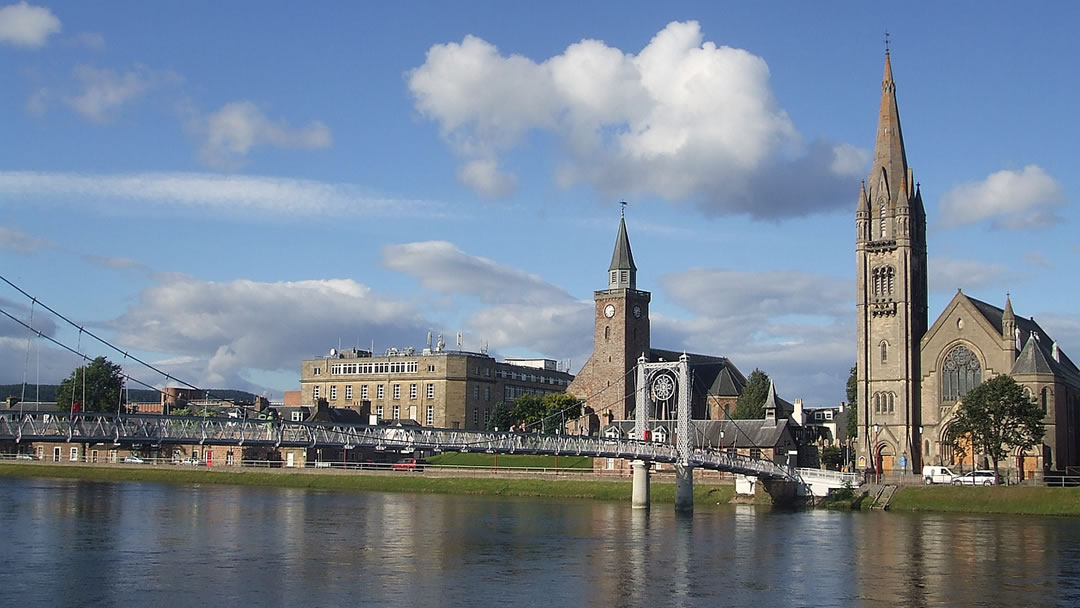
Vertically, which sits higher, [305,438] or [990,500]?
[305,438]

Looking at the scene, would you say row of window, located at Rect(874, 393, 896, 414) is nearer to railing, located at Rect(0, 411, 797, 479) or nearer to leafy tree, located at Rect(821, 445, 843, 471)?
leafy tree, located at Rect(821, 445, 843, 471)

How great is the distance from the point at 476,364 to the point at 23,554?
109 metres

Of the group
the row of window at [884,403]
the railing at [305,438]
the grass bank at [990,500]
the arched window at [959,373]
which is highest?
the arched window at [959,373]

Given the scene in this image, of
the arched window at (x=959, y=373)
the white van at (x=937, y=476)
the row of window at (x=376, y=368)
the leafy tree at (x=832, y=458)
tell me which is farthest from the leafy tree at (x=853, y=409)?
the row of window at (x=376, y=368)

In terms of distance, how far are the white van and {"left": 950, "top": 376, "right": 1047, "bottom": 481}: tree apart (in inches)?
125

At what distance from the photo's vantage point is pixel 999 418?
85.8 meters

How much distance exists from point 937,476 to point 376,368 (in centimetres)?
9011

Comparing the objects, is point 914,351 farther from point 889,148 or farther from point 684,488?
point 684,488

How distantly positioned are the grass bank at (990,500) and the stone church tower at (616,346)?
51.2m

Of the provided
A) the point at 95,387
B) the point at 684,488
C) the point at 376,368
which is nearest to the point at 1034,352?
the point at 684,488

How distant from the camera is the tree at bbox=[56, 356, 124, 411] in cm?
13512

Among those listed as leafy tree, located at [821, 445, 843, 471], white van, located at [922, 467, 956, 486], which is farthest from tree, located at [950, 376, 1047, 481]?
leafy tree, located at [821, 445, 843, 471]

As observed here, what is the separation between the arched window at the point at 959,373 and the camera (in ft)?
330

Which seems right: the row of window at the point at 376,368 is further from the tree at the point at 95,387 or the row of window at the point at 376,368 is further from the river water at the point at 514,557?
the river water at the point at 514,557
